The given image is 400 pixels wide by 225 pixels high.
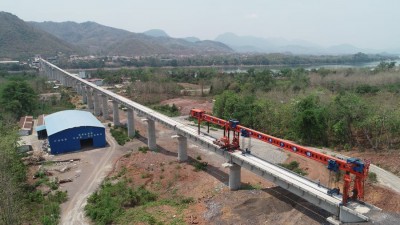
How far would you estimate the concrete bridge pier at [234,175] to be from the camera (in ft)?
95.3

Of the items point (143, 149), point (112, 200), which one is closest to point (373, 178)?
point (112, 200)

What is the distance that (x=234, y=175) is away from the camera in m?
29.3

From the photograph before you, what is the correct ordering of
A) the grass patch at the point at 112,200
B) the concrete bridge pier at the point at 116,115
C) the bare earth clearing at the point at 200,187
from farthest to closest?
1. the concrete bridge pier at the point at 116,115
2. the grass patch at the point at 112,200
3. the bare earth clearing at the point at 200,187

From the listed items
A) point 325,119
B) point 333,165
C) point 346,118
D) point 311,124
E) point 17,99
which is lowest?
point 311,124

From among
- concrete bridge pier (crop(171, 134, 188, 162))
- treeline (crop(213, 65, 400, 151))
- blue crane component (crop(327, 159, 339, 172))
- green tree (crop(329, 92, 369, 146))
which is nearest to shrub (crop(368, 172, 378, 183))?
treeline (crop(213, 65, 400, 151))

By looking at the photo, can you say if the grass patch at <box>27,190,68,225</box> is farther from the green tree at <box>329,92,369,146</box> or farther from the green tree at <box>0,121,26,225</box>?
the green tree at <box>329,92,369,146</box>

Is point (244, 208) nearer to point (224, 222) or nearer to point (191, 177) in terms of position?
point (224, 222)

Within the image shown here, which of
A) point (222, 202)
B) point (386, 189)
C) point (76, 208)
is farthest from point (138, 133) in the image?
point (386, 189)

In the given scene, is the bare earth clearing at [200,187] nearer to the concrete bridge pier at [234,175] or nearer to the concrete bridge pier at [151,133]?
the concrete bridge pier at [234,175]

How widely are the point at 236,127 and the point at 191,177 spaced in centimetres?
823

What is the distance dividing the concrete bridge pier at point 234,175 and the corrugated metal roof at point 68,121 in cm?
2420

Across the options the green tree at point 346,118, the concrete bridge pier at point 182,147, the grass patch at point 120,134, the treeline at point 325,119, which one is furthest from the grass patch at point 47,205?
the green tree at point 346,118

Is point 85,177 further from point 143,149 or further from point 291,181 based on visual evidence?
point 291,181

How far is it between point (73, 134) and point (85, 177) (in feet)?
36.3
